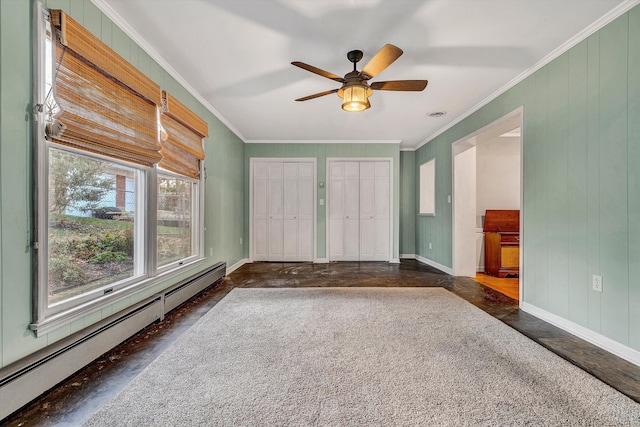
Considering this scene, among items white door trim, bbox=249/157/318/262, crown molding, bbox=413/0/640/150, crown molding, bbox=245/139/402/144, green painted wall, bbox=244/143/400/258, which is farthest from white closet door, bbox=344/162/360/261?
crown molding, bbox=413/0/640/150

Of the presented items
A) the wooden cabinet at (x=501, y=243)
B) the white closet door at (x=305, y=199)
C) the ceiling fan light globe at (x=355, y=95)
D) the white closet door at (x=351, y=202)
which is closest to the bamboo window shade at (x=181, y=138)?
the ceiling fan light globe at (x=355, y=95)

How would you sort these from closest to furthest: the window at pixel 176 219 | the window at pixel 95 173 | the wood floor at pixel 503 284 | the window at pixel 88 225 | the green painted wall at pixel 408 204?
the window at pixel 95 173 < the window at pixel 88 225 < the window at pixel 176 219 < the wood floor at pixel 503 284 < the green painted wall at pixel 408 204

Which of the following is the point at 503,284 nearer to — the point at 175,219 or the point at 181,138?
the point at 175,219

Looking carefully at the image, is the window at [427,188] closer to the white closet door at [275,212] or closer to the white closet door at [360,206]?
the white closet door at [360,206]

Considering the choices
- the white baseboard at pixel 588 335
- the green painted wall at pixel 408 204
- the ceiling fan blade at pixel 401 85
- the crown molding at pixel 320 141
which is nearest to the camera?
the white baseboard at pixel 588 335

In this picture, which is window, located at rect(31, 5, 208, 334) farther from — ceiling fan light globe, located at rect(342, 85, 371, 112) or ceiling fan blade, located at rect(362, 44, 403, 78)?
ceiling fan blade, located at rect(362, 44, 403, 78)

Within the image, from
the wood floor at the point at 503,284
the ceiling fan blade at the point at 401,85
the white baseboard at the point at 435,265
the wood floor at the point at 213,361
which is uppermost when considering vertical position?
the ceiling fan blade at the point at 401,85

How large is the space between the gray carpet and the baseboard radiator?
1.27 feet

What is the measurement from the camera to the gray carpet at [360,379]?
130cm

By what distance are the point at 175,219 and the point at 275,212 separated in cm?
252

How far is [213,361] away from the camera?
1781 millimetres

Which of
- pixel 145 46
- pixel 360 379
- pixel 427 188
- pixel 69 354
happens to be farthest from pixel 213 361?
pixel 427 188

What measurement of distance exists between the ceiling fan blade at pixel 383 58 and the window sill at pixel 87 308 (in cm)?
259

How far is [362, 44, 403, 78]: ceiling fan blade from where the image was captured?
1.88 meters
